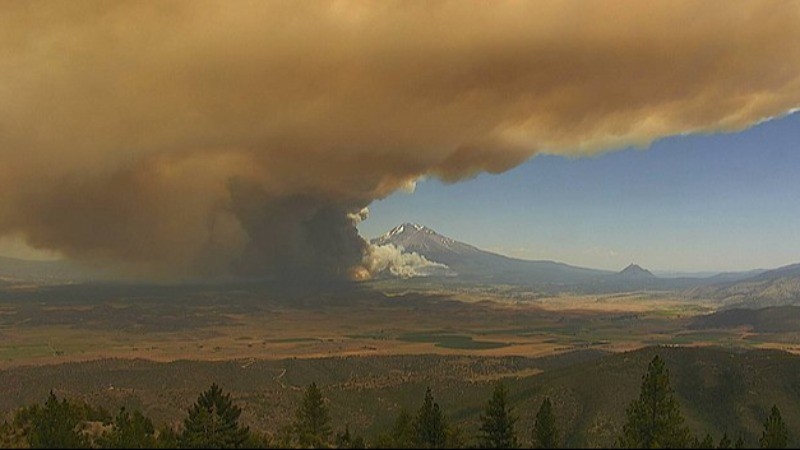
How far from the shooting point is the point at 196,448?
299 feet

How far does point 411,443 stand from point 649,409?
161ft

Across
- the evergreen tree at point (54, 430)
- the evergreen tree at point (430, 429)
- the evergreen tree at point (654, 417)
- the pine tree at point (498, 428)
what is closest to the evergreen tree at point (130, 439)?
the evergreen tree at point (54, 430)

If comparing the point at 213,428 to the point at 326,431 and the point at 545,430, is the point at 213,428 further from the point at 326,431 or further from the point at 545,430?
the point at 545,430

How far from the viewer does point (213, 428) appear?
97750mm

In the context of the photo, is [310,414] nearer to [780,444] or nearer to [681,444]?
[681,444]

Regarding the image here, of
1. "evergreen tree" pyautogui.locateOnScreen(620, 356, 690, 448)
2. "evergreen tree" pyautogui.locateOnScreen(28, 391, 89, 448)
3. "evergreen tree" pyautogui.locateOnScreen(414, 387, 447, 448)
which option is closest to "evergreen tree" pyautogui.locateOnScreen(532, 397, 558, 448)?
"evergreen tree" pyautogui.locateOnScreen(620, 356, 690, 448)

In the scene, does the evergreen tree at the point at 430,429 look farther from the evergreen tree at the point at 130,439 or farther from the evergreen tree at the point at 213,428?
the evergreen tree at the point at 130,439

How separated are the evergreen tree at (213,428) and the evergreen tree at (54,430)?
1940 centimetres

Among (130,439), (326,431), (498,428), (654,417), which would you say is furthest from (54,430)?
(654,417)

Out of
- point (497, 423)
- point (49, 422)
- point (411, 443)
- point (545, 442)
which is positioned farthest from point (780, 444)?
point (49, 422)

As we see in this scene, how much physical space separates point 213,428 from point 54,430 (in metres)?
36.2

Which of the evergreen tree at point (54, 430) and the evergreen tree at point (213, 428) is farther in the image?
the evergreen tree at point (54, 430)

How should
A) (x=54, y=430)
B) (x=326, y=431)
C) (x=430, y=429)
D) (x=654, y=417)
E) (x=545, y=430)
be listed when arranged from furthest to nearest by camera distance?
(x=326, y=431), (x=545, y=430), (x=654, y=417), (x=54, y=430), (x=430, y=429)

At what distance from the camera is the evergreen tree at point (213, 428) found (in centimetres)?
9492
